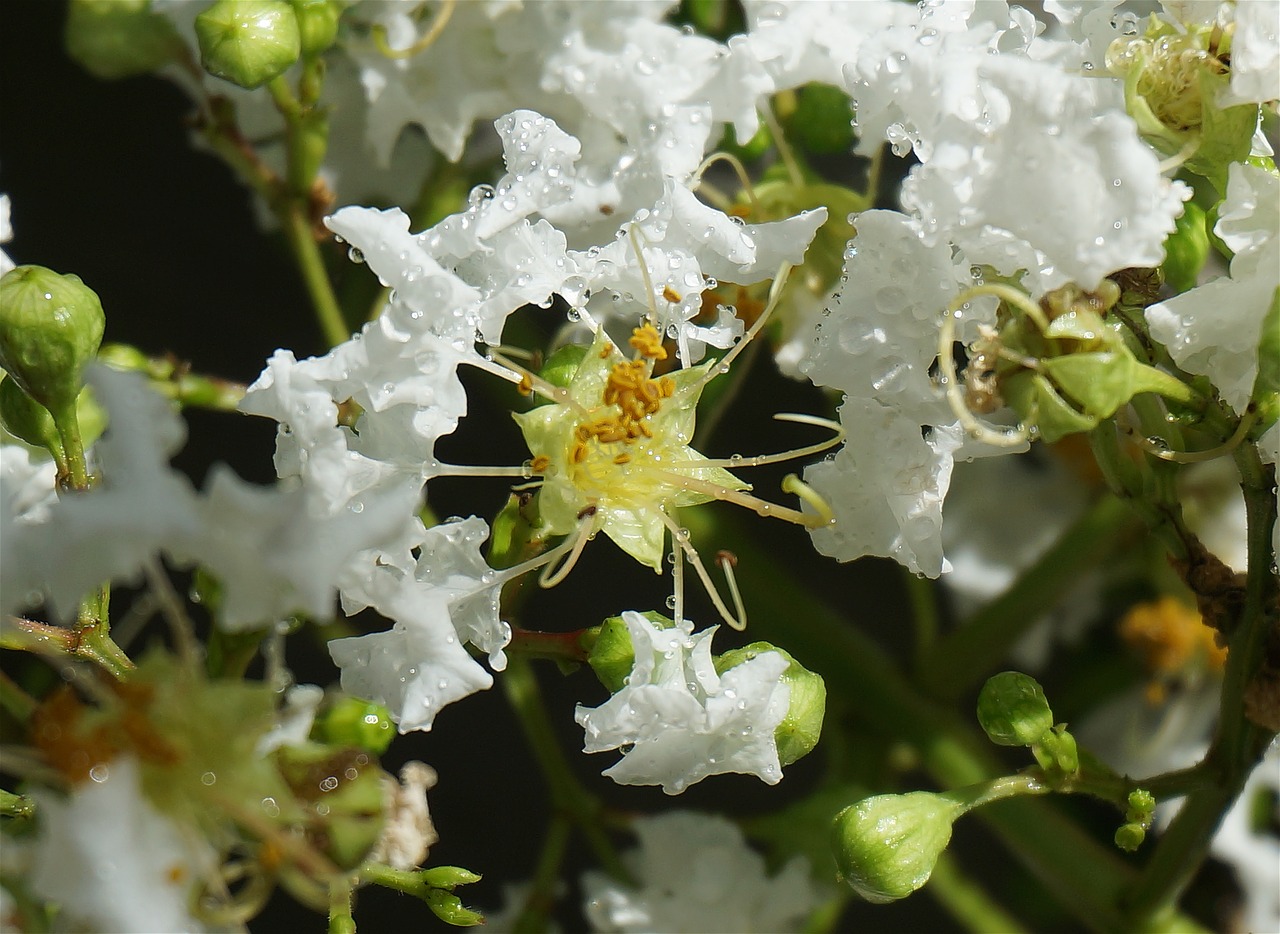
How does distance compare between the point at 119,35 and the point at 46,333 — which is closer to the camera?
the point at 46,333

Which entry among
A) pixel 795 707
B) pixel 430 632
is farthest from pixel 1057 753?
pixel 430 632

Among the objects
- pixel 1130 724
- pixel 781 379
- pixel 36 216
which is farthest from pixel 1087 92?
pixel 36 216

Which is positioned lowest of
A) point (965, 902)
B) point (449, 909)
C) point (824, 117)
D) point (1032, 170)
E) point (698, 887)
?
point (965, 902)

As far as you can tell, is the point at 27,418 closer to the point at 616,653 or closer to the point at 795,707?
the point at 616,653

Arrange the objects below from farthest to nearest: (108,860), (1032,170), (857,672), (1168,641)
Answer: (1168,641), (857,672), (1032,170), (108,860)

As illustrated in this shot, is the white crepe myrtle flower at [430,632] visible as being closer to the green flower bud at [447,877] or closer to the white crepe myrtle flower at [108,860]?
the green flower bud at [447,877]
